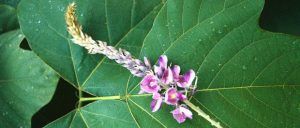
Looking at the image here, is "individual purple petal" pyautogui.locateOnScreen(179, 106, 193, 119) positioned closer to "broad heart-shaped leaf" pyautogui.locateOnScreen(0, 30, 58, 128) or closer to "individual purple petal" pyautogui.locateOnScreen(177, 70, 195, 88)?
"individual purple petal" pyautogui.locateOnScreen(177, 70, 195, 88)

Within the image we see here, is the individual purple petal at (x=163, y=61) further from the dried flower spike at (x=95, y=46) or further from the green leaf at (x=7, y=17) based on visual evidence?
the green leaf at (x=7, y=17)

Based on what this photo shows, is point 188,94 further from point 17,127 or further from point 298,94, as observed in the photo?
point 17,127

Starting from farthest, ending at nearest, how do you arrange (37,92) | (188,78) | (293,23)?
(293,23) → (37,92) → (188,78)

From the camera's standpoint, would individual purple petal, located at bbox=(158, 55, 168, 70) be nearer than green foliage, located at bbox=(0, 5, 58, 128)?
Yes

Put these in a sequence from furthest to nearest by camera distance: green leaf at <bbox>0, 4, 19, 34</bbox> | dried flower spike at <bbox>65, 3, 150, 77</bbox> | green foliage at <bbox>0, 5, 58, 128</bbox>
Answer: green leaf at <bbox>0, 4, 19, 34</bbox> → green foliage at <bbox>0, 5, 58, 128</bbox> → dried flower spike at <bbox>65, 3, 150, 77</bbox>

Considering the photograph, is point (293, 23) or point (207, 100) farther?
point (293, 23)

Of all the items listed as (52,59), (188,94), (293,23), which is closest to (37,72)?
(52,59)

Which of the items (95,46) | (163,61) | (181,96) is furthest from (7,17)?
(181,96)

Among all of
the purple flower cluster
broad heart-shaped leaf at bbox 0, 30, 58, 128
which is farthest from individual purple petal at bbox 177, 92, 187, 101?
broad heart-shaped leaf at bbox 0, 30, 58, 128
